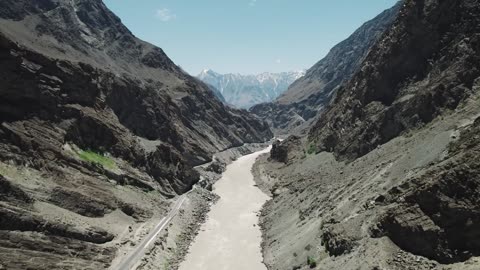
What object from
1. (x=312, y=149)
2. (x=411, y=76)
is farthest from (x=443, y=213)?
(x=312, y=149)

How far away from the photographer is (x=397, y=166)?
169 feet

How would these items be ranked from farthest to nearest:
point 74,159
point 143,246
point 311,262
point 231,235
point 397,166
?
point 231,235 → point 74,159 → point 143,246 → point 397,166 → point 311,262

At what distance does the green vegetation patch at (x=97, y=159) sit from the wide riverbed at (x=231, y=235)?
16.0 m

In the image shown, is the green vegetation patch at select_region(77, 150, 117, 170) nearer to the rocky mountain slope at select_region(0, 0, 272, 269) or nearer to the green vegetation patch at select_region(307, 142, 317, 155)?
the rocky mountain slope at select_region(0, 0, 272, 269)

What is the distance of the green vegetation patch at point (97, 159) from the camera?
68.4m

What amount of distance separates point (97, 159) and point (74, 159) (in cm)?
602

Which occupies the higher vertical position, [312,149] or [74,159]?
[74,159]

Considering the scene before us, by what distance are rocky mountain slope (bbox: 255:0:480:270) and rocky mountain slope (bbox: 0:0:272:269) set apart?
57.5 ft

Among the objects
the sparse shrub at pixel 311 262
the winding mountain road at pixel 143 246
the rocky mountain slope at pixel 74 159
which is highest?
the rocky mountain slope at pixel 74 159

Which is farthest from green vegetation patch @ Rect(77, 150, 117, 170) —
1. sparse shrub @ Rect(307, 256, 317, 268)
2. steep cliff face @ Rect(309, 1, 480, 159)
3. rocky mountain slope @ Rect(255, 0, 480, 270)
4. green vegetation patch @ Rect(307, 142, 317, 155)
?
green vegetation patch @ Rect(307, 142, 317, 155)

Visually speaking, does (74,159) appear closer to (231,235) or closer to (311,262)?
(231,235)

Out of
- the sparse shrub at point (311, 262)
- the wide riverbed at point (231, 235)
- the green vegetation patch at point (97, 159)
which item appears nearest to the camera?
the sparse shrub at point (311, 262)

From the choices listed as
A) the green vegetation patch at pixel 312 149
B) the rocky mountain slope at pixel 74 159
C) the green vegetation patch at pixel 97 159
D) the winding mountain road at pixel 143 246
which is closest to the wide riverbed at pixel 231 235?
the winding mountain road at pixel 143 246

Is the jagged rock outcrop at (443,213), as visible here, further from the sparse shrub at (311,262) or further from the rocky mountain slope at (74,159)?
the rocky mountain slope at (74,159)
